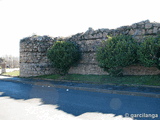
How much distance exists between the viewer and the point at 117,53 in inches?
391

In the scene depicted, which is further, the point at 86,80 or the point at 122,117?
the point at 86,80

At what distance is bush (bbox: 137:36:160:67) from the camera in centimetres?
865

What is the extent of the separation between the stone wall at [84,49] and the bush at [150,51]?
108cm

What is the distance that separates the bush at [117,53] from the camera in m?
9.66

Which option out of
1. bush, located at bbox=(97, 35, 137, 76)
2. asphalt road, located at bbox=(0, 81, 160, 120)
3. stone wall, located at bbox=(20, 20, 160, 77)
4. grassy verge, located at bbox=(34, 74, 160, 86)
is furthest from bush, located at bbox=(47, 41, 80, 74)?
asphalt road, located at bbox=(0, 81, 160, 120)

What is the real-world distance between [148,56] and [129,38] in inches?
73.3

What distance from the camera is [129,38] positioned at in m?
10.1

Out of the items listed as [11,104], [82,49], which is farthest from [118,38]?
[11,104]

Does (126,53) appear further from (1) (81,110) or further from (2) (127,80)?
(1) (81,110)

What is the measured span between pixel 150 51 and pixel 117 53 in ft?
6.35

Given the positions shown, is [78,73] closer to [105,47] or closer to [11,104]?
[105,47]

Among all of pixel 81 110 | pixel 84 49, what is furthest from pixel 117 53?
pixel 81 110

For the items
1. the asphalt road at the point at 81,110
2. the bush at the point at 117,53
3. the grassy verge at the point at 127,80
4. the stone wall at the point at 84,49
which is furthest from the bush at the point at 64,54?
the asphalt road at the point at 81,110

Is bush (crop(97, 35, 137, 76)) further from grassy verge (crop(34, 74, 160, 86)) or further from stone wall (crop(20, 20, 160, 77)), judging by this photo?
stone wall (crop(20, 20, 160, 77))
